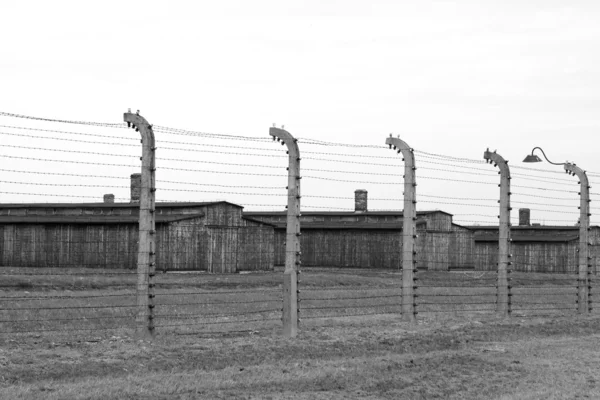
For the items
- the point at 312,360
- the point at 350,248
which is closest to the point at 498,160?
the point at 312,360

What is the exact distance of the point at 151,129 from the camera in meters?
15.2

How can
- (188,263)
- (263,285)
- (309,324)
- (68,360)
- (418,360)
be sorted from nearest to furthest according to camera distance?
(68,360) < (418,360) < (309,324) < (263,285) < (188,263)

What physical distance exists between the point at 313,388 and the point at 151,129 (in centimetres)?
540

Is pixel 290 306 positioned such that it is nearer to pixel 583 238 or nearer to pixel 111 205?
pixel 583 238

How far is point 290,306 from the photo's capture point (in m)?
16.5

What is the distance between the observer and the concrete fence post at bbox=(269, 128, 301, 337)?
16578 millimetres

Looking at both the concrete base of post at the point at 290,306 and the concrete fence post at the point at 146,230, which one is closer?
the concrete fence post at the point at 146,230

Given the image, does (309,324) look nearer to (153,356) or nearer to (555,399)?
(153,356)

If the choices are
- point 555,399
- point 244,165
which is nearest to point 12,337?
point 244,165

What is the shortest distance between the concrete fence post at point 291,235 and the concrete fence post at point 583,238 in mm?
9792

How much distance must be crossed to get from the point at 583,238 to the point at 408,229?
702cm

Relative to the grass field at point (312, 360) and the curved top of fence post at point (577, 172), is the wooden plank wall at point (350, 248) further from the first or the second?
the grass field at point (312, 360)

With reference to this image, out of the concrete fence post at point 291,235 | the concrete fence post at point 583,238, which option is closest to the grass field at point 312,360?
the concrete fence post at point 291,235

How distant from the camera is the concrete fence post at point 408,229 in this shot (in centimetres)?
1903
